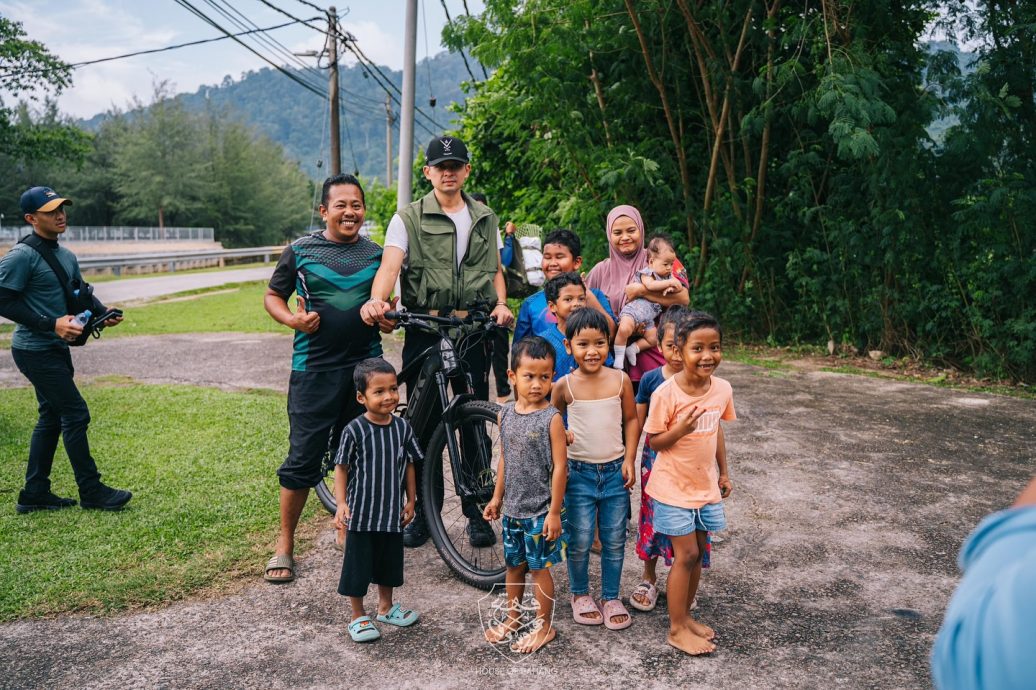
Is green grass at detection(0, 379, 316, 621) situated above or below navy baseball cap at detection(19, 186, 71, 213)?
below

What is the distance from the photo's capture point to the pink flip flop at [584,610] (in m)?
3.41

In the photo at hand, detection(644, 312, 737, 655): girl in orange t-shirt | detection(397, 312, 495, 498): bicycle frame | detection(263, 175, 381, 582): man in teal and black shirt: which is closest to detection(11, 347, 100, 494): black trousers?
detection(263, 175, 381, 582): man in teal and black shirt

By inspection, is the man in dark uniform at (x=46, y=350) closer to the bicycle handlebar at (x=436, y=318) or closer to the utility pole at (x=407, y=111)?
the bicycle handlebar at (x=436, y=318)

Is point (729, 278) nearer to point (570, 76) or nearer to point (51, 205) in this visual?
point (570, 76)

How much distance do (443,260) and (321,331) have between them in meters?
0.72

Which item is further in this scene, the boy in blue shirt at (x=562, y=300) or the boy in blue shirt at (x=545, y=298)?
the boy in blue shirt at (x=545, y=298)

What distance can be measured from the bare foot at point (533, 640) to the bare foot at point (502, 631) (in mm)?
59

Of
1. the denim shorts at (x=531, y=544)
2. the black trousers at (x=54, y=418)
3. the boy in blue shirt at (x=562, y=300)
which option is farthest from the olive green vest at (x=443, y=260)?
the black trousers at (x=54, y=418)

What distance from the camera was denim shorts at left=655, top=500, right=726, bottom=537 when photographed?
3.22 m

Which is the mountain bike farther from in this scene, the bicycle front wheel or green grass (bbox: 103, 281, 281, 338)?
green grass (bbox: 103, 281, 281, 338)

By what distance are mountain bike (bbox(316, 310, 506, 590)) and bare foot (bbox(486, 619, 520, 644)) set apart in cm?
35

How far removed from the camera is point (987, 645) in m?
0.77

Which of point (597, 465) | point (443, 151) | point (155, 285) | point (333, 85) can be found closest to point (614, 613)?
point (597, 465)

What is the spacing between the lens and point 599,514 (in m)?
3.48
